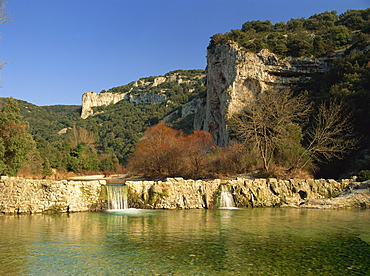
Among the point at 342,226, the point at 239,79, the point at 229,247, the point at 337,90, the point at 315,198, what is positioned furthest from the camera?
the point at 239,79

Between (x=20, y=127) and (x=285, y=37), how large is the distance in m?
43.5

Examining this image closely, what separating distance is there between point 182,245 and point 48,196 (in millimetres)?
9362

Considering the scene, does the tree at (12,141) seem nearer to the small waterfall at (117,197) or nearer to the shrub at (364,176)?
the small waterfall at (117,197)

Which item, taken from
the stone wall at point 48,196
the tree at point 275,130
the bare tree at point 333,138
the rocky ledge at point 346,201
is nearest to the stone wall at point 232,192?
the rocky ledge at point 346,201

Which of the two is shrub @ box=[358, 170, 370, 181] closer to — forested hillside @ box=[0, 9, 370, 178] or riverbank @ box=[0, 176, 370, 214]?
forested hillside @ box=[0, 9, 370, 178]

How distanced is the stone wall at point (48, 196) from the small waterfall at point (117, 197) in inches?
14.2

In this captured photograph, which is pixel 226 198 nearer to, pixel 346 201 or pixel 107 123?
pixel 346 201

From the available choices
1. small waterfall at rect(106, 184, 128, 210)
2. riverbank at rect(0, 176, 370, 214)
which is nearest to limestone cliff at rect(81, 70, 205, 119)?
riverbank at rect(0, 176, 370, 214)

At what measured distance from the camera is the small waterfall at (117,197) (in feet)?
57.6

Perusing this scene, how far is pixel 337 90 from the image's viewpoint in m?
33.7

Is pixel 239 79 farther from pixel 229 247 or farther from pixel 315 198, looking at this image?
pixel 229 247

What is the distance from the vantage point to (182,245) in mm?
9406

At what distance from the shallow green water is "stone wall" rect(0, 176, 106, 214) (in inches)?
43.6

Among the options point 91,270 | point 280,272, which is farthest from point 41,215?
point 280,272
